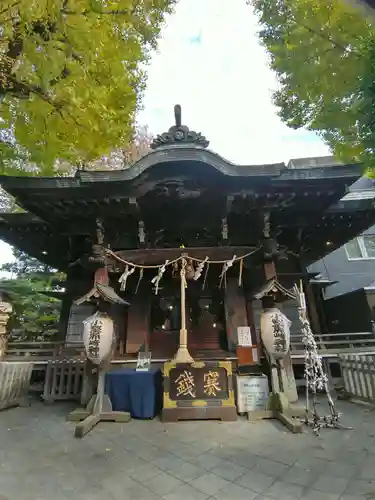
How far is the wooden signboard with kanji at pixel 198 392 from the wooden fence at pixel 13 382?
427cm

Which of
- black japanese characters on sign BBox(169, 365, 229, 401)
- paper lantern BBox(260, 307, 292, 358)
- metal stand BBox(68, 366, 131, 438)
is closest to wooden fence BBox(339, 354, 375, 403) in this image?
paper lantern BBox(260, 307, 292, 358)

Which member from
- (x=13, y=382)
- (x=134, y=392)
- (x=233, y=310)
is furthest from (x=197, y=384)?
(x=13, y=382)

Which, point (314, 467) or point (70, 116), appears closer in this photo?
point (314, 467)

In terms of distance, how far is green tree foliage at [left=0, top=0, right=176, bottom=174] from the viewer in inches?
205

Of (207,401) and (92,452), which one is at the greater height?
(207,401)

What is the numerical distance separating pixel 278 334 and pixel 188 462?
3414 millimetres

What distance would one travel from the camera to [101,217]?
24.5ft

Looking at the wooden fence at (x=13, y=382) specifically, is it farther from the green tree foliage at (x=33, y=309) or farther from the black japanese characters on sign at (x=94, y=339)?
the green tree foliage at (x=33, y=309)

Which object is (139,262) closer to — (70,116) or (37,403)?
(70,116)

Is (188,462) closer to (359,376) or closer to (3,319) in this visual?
(359,376)

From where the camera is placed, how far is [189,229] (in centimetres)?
826

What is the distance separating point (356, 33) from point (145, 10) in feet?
19.0

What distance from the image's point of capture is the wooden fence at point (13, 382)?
22.2 feet

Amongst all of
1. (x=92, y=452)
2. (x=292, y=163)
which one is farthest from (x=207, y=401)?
(x=292, y=163)
